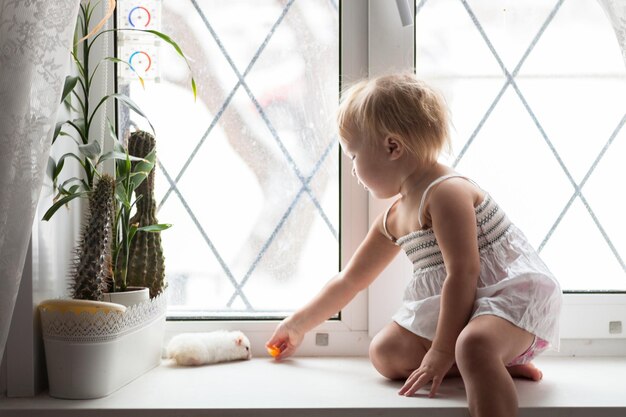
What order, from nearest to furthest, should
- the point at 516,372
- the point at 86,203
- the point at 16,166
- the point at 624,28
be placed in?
the point at 16,166, the point at 624,28, the point at 516,372, the point at 86,203

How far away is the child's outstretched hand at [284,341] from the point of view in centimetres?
142

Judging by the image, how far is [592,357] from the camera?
1.49m

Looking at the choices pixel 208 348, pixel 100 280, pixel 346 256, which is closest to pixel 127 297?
pixel 100 280

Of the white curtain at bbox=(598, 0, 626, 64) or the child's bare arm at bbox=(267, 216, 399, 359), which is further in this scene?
the child's bare arm at bbox=(267, 216, 399, 359)

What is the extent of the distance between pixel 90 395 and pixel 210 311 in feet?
1.32

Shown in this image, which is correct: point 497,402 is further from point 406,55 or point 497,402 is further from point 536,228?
point 406,55

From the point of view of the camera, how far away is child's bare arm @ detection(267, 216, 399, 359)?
1.39m

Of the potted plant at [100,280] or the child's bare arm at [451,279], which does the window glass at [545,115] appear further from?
the potted plant at [100,280]

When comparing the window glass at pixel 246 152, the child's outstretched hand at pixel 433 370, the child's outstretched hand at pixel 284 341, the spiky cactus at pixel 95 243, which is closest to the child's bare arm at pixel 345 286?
the child's outstretched hand at pixel 284 341

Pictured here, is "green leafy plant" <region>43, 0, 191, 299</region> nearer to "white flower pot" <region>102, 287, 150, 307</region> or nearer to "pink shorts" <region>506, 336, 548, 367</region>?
"white flower pot" <region>102, 287, 150, 307</region>

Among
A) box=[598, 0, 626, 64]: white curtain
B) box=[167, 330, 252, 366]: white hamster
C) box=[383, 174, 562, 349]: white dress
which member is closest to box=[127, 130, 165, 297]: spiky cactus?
box=[167, 330, 252, 366]: white hamster

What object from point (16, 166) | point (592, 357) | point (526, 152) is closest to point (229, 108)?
point (16, 166)

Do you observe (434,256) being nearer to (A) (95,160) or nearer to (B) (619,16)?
(B) (619,16)

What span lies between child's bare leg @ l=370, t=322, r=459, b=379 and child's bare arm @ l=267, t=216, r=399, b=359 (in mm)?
145
